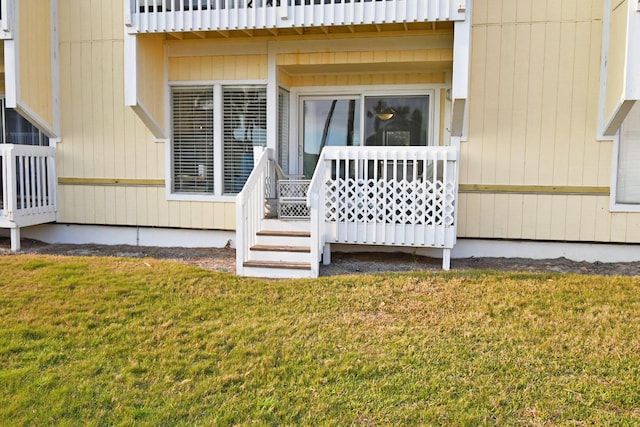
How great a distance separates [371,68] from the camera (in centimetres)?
731

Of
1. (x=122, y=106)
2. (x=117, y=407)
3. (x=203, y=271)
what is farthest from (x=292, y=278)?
(x=122, y=106)

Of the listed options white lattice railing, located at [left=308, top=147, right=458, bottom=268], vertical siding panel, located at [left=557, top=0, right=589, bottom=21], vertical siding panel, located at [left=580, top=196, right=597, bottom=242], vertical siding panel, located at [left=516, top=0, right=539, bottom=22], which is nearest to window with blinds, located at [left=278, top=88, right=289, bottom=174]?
white lattice railing, located at [left=308, top=147, right=458, bottom=268]

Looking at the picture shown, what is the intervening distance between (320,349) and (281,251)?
2.17m

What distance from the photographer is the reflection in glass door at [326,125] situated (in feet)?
25.6

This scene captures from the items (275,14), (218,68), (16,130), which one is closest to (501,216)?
(275,14)

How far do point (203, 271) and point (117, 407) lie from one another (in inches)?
108

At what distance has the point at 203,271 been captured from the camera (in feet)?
18.6

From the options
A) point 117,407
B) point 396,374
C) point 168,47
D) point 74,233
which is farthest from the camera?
point 74,233

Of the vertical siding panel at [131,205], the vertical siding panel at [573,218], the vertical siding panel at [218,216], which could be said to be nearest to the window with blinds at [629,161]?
the vertical siding panel at [573,218]

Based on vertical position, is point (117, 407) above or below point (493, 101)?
below

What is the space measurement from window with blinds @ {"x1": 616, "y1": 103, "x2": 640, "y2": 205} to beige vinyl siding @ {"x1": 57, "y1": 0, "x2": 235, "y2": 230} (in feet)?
17.2

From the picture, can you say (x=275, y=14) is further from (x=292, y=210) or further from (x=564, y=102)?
(x=564, y=102)

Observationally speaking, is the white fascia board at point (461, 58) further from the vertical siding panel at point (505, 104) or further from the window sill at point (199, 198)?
the window sill at point (199, 198)

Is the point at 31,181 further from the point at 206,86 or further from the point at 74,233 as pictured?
the point at 206,86
